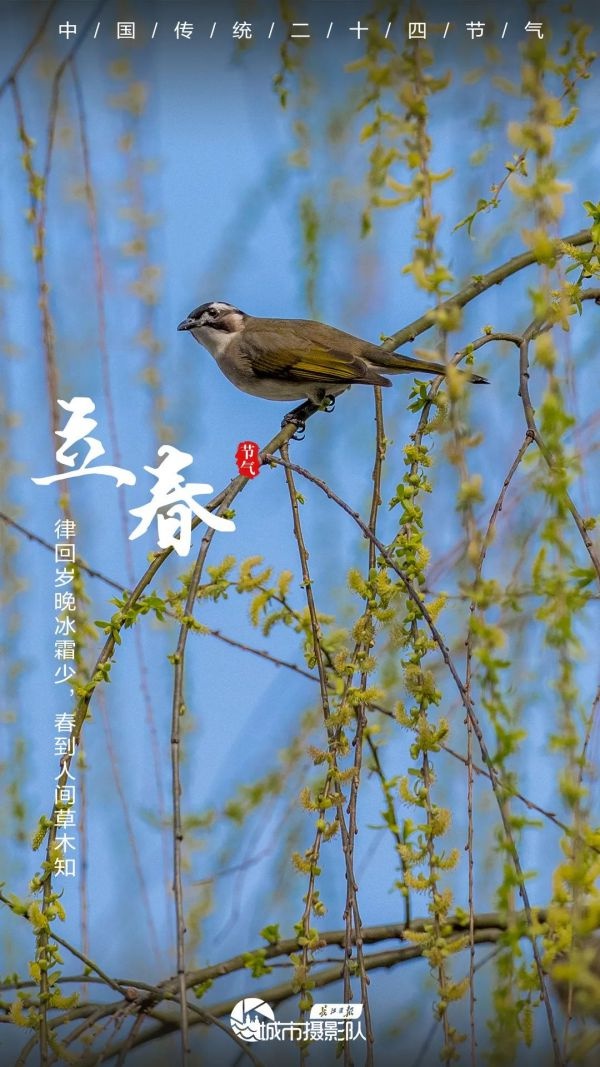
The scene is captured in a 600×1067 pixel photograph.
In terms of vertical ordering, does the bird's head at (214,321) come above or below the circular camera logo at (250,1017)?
above

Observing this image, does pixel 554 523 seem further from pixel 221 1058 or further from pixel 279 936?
pixel 221 1058

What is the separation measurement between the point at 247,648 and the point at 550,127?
1.12m

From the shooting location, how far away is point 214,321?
3855 mm

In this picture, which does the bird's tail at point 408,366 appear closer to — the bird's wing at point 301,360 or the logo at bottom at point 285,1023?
the bird's wing at point 301,360

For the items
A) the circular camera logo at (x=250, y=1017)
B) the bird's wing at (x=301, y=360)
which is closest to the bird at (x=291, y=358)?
the bird's wing at (x=301, y=360)

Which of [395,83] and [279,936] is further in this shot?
[279,936]

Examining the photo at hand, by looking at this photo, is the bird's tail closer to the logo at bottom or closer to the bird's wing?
the bird's wing

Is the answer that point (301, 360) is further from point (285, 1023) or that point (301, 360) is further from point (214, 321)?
point (285, 1023)

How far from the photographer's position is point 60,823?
1.79 m

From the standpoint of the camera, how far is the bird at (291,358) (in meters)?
3.06

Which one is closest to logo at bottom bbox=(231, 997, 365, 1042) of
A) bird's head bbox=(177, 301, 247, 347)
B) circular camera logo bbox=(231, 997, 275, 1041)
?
circular camera logo bbox=(231, 997, 275, 1041)

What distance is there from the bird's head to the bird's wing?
11 centimetres

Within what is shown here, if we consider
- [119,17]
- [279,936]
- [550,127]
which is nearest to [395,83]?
[550,127]

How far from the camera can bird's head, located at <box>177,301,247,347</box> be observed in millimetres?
3832
